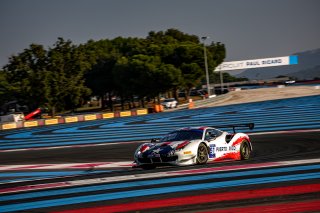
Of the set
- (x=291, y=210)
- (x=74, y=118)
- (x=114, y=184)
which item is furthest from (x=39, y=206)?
(x=74, y=118)

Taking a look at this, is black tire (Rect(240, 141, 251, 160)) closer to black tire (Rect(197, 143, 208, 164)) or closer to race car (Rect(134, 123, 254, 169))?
race car (Rect(134, 123, 254, 169))

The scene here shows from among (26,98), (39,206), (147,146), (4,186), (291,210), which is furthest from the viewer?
(26,98)

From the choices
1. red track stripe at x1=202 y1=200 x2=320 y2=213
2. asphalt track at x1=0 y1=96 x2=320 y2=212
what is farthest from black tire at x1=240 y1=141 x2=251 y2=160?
red track stripe at x1=202 y1=200 x2=320 y2=213

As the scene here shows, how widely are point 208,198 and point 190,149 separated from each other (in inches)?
192

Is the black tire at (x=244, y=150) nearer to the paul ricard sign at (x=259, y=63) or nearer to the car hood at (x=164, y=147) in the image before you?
the car hood at (x=164, y=147)

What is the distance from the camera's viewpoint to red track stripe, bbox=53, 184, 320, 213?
24.6ft

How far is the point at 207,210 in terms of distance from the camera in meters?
7.11

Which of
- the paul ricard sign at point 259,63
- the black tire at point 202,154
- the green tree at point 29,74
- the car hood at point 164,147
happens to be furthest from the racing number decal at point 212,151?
the paul ricard sign at point 259,63

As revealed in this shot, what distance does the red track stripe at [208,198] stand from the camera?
751 cm

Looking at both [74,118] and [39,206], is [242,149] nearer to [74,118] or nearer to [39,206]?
[39,206]

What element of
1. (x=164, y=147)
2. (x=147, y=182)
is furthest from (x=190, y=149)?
(x=147, y=182)

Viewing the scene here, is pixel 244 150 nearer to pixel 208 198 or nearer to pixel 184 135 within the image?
pixel 184 135

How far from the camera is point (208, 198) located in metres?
7.86

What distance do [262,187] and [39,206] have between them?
362 cm
